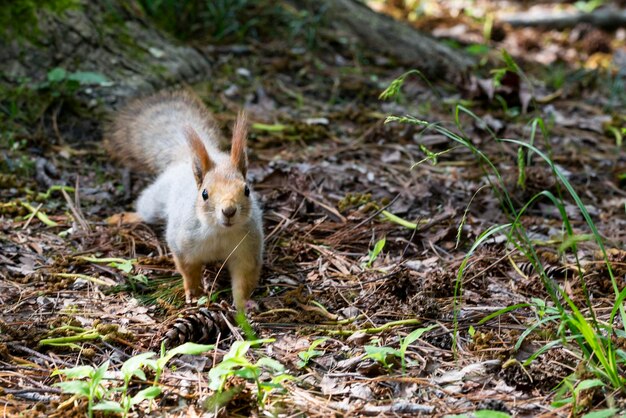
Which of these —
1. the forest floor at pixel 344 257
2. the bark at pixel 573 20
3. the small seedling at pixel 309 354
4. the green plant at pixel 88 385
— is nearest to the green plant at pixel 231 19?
the forest floor at pixel 344 257

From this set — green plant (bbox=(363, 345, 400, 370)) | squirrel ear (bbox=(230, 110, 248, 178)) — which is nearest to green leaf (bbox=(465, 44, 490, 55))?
squirrel ear (bbox=(230, 110, 248, 178))

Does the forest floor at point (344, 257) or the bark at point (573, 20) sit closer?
the forest floor at point (344, 257)

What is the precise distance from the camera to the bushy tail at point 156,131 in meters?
3.88

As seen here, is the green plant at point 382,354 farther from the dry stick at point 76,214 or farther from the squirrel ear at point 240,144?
the dry stick at point 76,214

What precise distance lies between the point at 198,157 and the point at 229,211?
371 millimetres

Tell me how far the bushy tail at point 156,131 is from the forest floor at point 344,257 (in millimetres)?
134

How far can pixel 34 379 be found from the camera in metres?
2.24

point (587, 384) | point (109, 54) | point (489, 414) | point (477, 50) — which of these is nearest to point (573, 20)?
point (477, 50)

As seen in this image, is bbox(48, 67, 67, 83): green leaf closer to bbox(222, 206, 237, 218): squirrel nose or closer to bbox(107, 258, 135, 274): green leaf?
bbox(107, 258, 135, 274): green leaf

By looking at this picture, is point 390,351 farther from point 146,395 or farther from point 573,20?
point 573,20

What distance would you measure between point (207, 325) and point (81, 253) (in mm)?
907

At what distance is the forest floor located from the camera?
2215mm

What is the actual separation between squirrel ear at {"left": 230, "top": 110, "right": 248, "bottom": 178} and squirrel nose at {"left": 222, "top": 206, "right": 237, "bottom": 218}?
11.3 inches

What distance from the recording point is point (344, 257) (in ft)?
10.5
